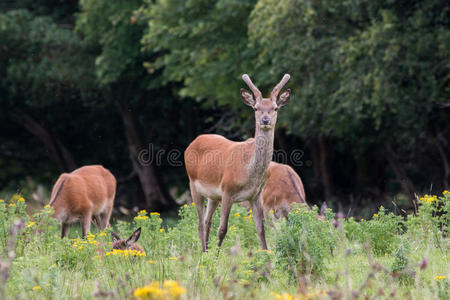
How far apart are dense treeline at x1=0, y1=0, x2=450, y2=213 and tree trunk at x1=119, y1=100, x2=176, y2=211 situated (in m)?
0.05

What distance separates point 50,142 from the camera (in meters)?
22.9

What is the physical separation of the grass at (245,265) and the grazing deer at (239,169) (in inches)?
17.4

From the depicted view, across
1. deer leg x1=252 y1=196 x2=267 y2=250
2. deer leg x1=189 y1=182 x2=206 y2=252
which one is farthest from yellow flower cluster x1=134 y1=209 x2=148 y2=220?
deer leg x1=252 y1=196 x2=267 y2=250

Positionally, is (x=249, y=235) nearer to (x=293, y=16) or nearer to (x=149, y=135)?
(x=293, y=16)

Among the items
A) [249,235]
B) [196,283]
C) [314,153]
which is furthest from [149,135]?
[196,283]

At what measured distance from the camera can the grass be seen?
16.3 feet

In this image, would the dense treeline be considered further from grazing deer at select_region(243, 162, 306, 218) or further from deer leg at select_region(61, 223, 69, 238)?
deer leg at select_region(61, 223, 69, 238)

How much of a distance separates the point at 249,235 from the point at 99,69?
11.8 metres

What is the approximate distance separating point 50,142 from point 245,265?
1766cm

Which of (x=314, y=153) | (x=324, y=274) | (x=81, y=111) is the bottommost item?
(x=324, y=274)

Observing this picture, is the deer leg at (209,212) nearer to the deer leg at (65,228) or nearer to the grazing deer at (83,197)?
the grazing deer at (83,197)

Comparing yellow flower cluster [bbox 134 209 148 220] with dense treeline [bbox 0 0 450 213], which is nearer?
yellow flower cluster [bbox 134 209 148 220]

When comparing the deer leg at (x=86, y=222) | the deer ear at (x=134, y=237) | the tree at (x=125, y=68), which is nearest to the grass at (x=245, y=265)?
the deer ear at (x=134, y=237)

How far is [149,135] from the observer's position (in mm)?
23422
